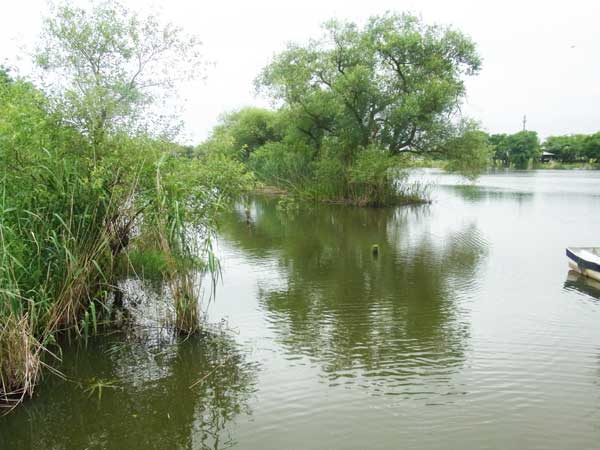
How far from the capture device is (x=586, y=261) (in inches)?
531

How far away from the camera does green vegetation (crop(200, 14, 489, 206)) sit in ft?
97.6

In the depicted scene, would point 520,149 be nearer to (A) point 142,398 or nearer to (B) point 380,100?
(B) point 380,100

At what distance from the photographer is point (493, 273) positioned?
1427 cm

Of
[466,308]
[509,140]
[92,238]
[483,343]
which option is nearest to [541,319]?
[466,308]

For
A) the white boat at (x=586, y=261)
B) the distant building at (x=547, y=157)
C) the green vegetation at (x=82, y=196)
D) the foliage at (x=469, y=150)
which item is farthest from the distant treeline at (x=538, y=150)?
the green vegetation at (x=82, y=196)

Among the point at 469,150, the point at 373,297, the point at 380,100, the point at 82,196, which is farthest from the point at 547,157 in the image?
the point at 82,196

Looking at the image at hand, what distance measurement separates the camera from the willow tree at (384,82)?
29.6m

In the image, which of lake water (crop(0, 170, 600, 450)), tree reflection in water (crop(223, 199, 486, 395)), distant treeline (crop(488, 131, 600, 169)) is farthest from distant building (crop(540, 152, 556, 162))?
lake water (crop(0, 170, 600, 450))

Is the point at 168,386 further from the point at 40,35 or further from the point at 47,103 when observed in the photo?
the point at 40,35

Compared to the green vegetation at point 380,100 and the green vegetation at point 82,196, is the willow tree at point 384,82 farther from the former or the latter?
the green vegetation at point 82,196

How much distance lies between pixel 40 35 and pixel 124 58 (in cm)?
183

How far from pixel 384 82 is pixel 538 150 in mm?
87568

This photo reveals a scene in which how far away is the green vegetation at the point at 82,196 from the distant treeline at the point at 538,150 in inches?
3908

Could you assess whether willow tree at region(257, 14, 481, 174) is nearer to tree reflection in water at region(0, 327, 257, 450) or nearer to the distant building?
tree reflection in water at region(0, 327, 257, 450)
